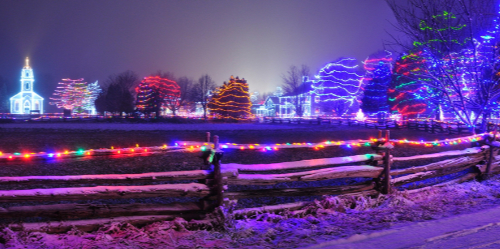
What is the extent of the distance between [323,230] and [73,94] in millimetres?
82007

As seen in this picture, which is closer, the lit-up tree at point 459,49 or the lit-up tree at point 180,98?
the lit-up tree at point 459,49

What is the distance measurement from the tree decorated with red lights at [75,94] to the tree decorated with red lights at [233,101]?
41437 millimetres

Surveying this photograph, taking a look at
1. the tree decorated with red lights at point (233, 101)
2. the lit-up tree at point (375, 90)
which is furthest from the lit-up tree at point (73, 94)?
the lit-up tree at point (375, 90)

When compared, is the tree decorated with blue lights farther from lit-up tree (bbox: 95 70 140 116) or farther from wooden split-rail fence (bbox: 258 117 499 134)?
lit-up tree (bbox: 95 70 140 116)

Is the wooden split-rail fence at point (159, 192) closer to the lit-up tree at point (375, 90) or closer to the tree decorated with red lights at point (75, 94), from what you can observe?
the lit-up tree at point (375, 90)

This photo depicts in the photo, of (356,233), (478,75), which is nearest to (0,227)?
(356,233)

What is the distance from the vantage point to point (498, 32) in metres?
9.17

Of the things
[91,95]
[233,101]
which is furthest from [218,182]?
[91,95]

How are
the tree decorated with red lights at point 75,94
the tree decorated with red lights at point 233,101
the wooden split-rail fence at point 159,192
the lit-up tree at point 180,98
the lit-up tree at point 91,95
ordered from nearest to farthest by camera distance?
the wooden split-rail fence at point 159,192 < the tree decorated with red lights at point 233,101 < the lit-up tree at point 180,98 < the tree decorated with red lights at point 75,94 < the lit-up tree at point 91,95

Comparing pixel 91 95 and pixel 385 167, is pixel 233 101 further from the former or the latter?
pixel 91 95

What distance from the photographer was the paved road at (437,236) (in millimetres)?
4305

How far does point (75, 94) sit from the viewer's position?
7594 cm

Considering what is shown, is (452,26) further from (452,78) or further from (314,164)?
(314,164)

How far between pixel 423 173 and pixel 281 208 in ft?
12.2
